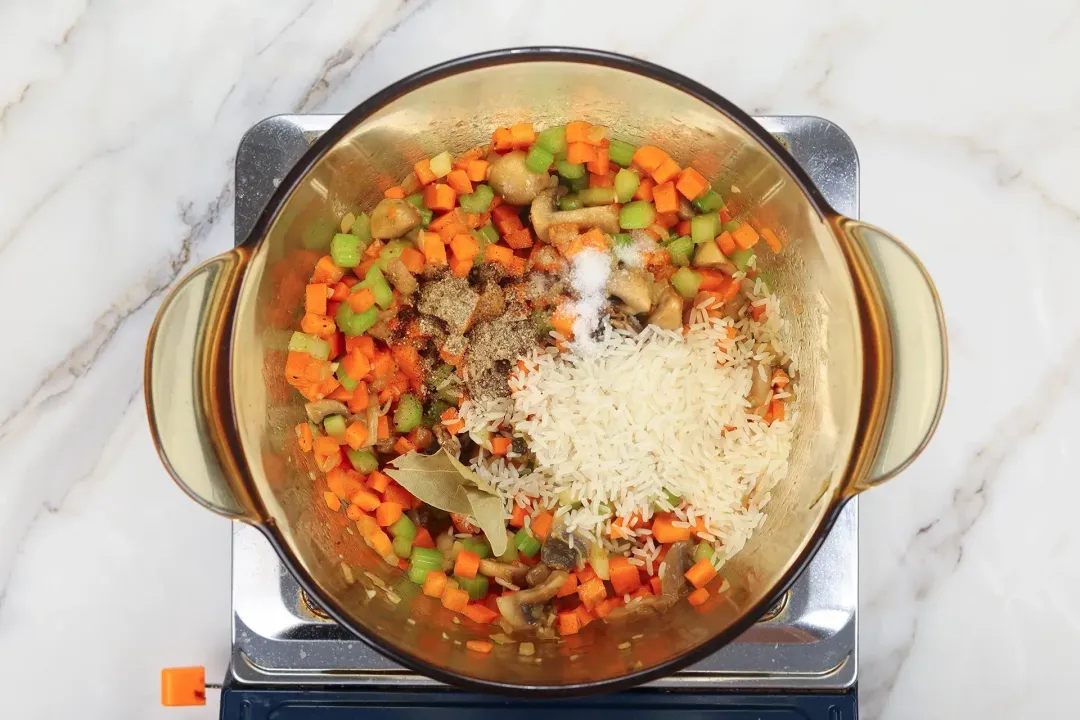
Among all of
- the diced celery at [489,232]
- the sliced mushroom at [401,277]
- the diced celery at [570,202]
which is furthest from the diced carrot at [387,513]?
the diced celery at [570,202]

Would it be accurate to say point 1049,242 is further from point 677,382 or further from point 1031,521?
point 677,382

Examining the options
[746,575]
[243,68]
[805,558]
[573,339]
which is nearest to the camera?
[805,558]

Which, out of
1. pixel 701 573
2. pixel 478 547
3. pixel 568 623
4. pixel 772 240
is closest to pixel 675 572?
pixel 701 573

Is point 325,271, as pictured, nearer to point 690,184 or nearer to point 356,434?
point 356,434

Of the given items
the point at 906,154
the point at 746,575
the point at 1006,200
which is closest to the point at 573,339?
the point at 746,575

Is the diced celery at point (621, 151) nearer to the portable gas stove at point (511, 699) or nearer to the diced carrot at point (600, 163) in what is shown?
the diced carrot at point (600, 163)

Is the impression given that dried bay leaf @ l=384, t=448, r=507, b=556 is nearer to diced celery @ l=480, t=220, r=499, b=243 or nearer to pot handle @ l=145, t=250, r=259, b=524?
pot handle @ l=145, t=250, r=259, b=524
